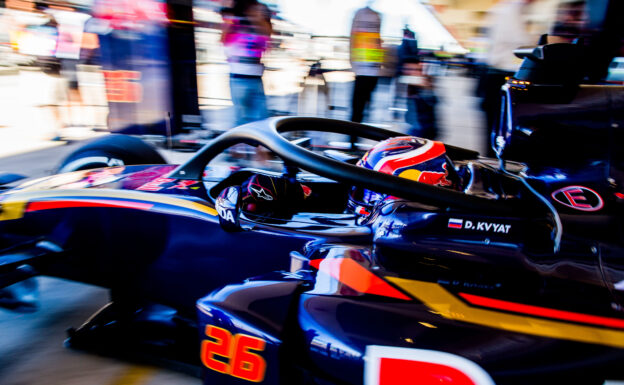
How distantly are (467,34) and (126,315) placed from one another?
291 inches

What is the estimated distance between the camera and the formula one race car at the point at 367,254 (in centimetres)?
107

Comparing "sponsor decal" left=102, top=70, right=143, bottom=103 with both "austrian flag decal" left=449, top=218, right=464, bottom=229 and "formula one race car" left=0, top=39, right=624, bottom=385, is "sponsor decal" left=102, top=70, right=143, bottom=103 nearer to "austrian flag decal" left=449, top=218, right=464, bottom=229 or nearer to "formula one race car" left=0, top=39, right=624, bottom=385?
"formula one race car" left=0, top=39, right=624, bottom=385

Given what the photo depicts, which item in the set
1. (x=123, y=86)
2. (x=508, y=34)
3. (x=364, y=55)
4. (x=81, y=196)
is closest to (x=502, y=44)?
(x=508, y=34)

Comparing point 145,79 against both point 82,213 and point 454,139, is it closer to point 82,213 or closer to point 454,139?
point 82,213

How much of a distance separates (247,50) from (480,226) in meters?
3.14

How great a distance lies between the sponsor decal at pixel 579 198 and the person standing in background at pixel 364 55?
3.10 metres

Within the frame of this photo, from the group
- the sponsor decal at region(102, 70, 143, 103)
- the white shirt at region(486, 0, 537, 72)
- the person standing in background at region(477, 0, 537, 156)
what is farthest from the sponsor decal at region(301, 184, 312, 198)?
the sponsor decal at region(102, 70, 143, 103)

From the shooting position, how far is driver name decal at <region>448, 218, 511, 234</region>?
1.28m

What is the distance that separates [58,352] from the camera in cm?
180

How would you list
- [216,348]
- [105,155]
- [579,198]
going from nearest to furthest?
[216,348] < [579,198] < [105,155]

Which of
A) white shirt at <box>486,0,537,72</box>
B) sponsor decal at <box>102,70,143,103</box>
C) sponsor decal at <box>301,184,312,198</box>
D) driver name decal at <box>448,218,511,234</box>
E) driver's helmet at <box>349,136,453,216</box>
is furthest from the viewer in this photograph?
sponsor decal at <box>102,70,143,103</box>

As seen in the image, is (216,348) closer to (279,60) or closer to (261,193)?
(261,193)

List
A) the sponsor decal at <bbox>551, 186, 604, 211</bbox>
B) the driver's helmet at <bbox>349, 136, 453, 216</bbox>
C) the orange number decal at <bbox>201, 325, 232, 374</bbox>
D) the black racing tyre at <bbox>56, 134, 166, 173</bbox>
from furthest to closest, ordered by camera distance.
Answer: the black racing tyre at <bbox>56, 134, 166, 173</bbox> → the driver's helmet at <bbox>349, 136, 453, 216</bbox> → the sponsor decal at <bbox>551, 186, 604, 211</bbox> → the orange number decal at <bbox>201, 325, 232, 374</bbox>

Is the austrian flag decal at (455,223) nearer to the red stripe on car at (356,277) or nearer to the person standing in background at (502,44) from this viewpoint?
the red stripe on car at (356,277)
